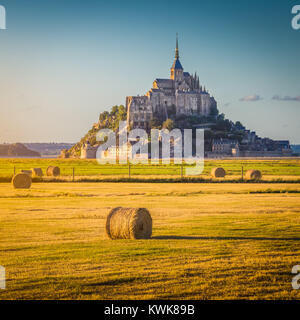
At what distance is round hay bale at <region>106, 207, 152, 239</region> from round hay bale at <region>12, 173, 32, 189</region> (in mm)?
17951

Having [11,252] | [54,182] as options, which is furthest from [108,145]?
[11,252]

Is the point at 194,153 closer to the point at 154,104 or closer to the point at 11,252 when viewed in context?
the point at 154,104

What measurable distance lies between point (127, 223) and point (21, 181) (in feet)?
60.0

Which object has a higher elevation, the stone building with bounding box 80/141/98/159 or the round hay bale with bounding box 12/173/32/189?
the stone building with bounding box 80/141/98/159

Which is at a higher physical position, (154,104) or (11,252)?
(154,104)

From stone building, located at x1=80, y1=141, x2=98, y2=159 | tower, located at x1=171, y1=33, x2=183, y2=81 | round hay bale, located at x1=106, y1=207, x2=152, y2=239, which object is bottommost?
round hay bale, located at x1=106, y1=207, x2=152, y2=239

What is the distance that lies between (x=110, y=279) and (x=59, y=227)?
5.71 m

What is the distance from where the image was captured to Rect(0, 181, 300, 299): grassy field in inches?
330

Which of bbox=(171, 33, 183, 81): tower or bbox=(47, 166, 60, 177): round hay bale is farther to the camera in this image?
bbox=(171, 33, 183, 81): tower

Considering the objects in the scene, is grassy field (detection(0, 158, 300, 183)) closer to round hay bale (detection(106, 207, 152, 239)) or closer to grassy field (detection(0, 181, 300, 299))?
grassy field (detection(0, 181, 300, 299))

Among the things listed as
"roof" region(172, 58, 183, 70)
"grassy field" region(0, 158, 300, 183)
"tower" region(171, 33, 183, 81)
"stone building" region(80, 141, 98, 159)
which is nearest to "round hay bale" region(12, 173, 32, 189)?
"grassy field" region(0, 158, 300, 183)

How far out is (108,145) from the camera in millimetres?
151000

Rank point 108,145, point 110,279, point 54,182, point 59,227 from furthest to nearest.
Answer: point 108,145 → point 54,182 → point 59,227 → point 110,279
